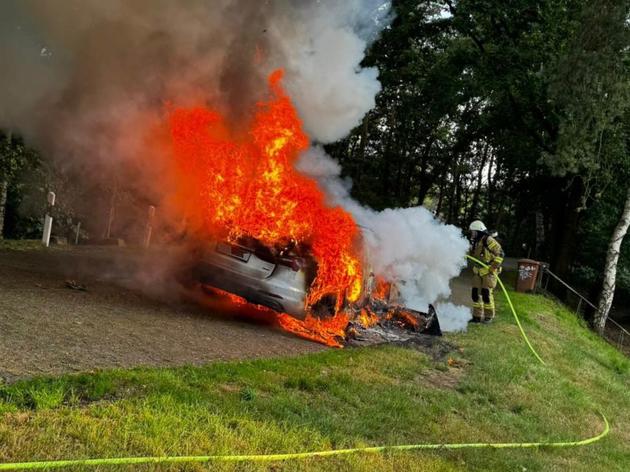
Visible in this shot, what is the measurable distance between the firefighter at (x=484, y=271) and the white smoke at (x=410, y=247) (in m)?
0.83

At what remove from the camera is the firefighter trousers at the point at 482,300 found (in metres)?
12.0

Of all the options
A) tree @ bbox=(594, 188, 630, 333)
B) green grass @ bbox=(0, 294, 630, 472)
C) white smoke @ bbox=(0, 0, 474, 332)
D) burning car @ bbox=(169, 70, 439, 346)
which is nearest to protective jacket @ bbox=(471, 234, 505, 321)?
white smoke @ bbox=(0, 0, 474, 332)

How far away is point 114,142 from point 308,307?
19.2 feet

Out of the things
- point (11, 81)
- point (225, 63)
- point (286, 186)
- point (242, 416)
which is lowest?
point (242, 416)

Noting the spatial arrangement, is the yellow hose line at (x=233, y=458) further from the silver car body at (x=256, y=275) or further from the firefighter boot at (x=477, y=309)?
the firefighter boot at (x=477, y=309)

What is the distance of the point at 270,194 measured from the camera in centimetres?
860

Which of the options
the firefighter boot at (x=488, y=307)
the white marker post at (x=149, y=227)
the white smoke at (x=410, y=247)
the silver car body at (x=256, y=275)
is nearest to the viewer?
the silver car body at (x=256, y=275)

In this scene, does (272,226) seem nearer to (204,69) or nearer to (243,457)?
(204,69)

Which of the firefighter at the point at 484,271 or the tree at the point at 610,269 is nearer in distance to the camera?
the firefighter at the point at 484,271

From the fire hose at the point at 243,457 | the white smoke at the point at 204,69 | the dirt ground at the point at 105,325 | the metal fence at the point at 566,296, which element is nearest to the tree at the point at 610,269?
the metal fence at the point at 566,296

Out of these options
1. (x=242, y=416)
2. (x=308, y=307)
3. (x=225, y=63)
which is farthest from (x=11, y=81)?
(x=242, y=416)

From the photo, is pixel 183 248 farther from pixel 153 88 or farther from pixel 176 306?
pixel 153 88

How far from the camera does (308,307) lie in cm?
816

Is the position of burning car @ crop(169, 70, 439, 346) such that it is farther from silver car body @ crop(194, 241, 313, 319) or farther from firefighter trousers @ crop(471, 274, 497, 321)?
firefighter trousers @ crop(471, 274, 497, 321)
